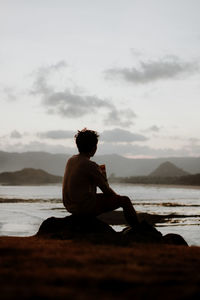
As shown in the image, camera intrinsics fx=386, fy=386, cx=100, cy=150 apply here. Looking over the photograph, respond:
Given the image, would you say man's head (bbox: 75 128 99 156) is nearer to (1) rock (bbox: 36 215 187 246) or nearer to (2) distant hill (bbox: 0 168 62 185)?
(1) rock (bbox: 36 215 187 246)

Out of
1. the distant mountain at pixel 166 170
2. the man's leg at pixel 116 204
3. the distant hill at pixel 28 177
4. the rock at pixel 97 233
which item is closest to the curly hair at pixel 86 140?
the man's leg at pixel 116 204

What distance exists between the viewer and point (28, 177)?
95250mm

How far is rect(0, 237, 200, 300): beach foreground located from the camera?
115 inches

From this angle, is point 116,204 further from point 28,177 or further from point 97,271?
point 28,177

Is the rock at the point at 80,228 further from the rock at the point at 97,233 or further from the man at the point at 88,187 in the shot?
the man at the point at 88,187

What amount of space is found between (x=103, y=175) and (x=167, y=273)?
8.51 feet

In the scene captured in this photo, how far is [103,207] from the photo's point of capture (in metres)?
6.07

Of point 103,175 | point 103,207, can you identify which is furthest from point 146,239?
point 103,175

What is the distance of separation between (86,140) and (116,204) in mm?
1104

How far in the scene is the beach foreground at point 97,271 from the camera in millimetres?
2922

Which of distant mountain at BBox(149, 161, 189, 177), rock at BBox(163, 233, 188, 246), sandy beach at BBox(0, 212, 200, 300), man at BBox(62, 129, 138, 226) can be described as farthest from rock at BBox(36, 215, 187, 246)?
distant mountain at BBox(149, 161, 189, 177)

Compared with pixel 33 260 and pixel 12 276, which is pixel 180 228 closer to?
pixel 33 260

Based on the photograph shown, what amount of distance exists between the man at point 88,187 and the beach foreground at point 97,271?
752mm

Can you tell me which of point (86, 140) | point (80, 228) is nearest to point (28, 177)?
point (80, 228)
